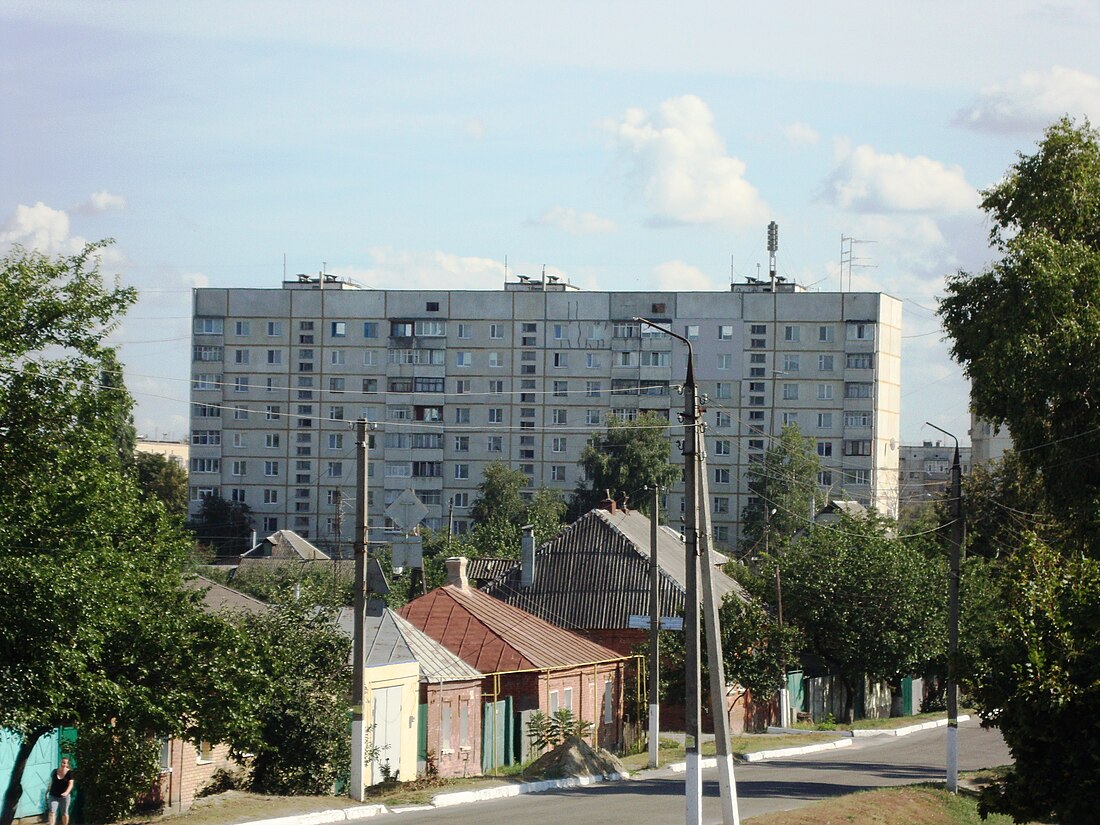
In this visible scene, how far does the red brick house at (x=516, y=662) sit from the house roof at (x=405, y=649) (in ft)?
4.94

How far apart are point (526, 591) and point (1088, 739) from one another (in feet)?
114

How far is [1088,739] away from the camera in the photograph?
1496cm

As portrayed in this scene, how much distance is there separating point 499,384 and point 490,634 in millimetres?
74853

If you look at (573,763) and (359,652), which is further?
(573,763)

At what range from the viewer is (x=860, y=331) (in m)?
109

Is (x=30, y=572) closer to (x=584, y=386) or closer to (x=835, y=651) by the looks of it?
(x=835, y=651)

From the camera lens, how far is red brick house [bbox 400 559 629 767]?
36.0 m

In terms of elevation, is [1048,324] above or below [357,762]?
above

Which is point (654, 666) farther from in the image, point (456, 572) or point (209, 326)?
point (209, 326)

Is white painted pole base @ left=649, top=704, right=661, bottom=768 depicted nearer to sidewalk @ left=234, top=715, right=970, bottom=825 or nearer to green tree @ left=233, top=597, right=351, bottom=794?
sidewalk @ left=234, top=715, right=970, bottom=825

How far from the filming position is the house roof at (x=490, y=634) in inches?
1485

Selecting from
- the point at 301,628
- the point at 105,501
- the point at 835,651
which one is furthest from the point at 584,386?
the point at 105,501

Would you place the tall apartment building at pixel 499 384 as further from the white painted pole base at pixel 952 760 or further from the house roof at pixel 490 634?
the white painted pole base at pixel 952 760

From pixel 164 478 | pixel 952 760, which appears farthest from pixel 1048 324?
pixel 164 478
